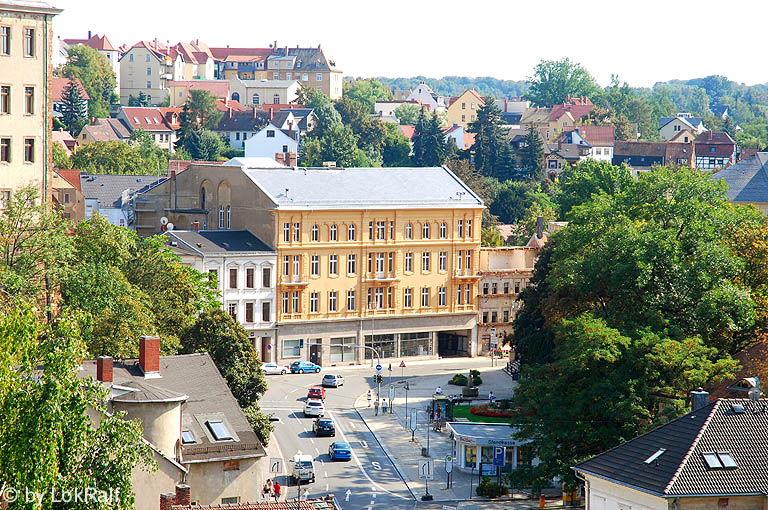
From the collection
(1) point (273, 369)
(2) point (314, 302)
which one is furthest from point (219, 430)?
(2) point (314, 302)

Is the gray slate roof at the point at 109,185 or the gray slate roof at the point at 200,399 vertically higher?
the gray slate roof at the point at 109,185

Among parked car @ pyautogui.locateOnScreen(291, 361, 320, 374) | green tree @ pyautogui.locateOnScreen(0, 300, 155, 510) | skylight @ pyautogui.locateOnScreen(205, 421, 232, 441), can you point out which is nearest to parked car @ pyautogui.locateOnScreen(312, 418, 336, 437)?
parked car @ pyautogui.locateOnScreen(291, 361, 320, 374)

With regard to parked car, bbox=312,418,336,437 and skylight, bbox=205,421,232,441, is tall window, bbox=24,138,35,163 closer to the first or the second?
parked car, bbox=312,418,336,437

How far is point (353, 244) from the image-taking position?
9925 cm

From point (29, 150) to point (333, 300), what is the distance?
3474 cm

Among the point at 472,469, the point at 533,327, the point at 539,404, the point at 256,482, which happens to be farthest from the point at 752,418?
the point at 533,327

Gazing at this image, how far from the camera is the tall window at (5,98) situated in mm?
66750

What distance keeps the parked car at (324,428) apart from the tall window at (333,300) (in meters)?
23.2

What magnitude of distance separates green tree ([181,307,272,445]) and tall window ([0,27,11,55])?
1693cm

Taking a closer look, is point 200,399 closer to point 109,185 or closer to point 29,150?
point 29,150

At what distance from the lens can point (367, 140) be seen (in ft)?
631

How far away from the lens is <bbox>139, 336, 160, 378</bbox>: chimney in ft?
175

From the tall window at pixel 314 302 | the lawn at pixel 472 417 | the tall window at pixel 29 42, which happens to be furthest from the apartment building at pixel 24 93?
the tall window at pixel 314 302

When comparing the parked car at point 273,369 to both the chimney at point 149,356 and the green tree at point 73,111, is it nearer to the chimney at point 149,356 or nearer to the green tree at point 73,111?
the chimney at point 149,356
